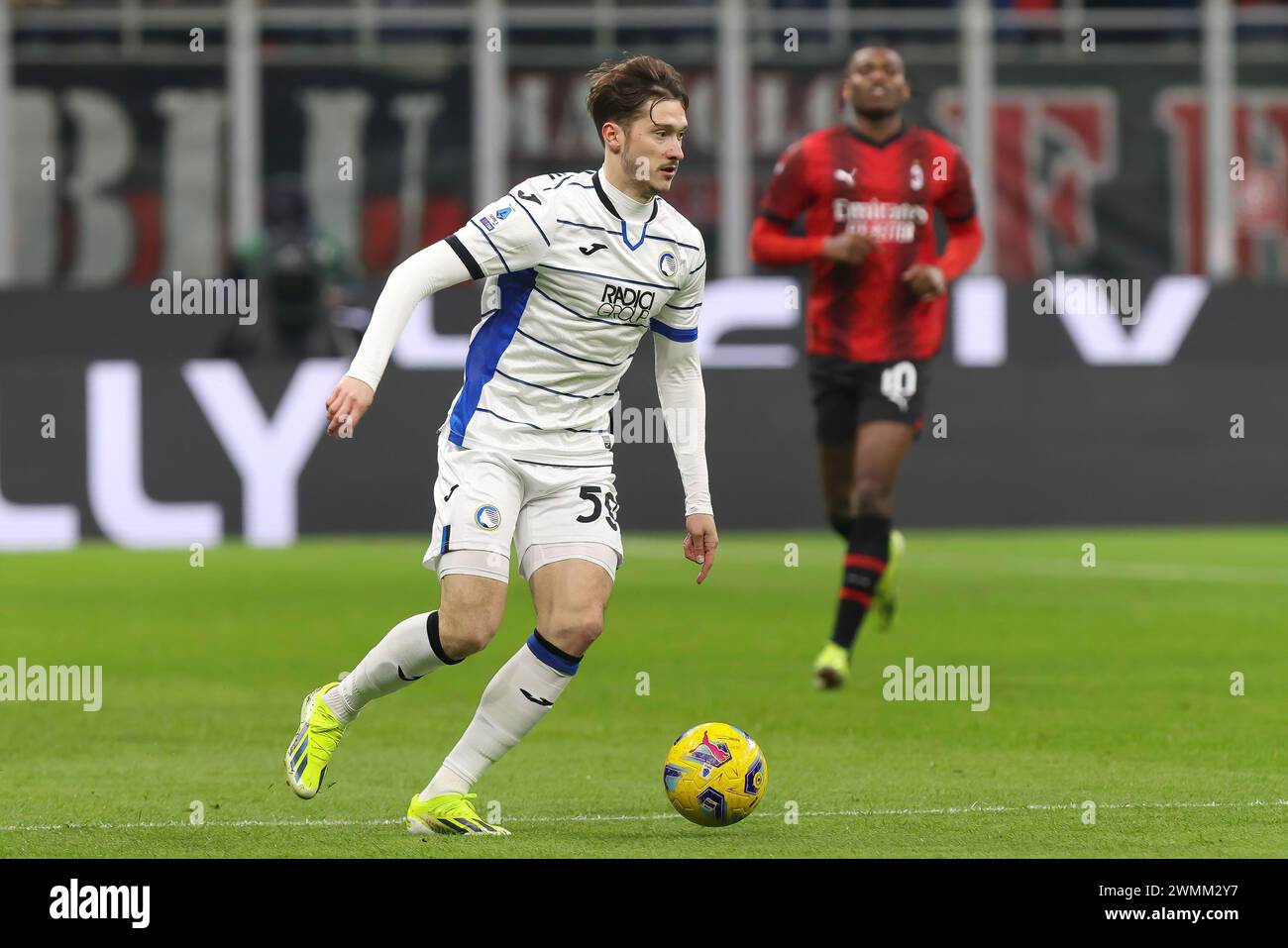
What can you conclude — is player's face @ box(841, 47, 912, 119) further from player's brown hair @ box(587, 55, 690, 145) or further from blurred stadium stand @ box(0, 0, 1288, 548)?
blurred stadium stand @ box(0, 0, 1288, 548)

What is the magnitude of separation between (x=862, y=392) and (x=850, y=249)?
0.68 m

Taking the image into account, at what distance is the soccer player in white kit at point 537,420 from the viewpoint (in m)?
6.62

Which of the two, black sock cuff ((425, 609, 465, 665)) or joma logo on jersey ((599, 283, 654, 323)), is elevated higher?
joma logo on jersey ((599, 283, 654, 323))

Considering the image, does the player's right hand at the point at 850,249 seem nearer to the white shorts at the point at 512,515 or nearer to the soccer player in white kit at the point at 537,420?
the soccer player in white kit at the point at 537,420

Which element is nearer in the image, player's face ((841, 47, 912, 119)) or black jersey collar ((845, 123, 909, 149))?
player's face ((841, 47, 912, 119))

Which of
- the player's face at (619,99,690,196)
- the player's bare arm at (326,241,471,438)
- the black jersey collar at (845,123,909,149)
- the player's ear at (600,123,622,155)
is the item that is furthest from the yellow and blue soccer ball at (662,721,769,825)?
the black jersey collar at (845,123,909,149)

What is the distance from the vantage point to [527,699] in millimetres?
6727

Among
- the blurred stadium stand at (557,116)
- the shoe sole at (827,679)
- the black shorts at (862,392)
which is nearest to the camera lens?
the shoe sole at (827,679)

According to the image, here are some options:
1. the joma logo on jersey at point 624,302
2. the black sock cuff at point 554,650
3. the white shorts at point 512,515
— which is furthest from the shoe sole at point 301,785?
the joma logo on jersey at point 624,302

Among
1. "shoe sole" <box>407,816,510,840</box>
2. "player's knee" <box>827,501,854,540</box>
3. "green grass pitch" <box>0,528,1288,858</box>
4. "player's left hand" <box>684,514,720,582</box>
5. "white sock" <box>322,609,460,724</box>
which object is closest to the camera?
"shoe sole" <box>407,816,510,840</box>

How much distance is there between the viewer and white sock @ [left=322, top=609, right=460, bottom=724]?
6676mm

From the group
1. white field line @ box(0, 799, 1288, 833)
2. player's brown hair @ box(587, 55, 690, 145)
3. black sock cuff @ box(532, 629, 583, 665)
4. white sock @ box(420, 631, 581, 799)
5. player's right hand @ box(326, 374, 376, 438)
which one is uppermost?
player's brown hair @ box(587, 55, 690, 145)

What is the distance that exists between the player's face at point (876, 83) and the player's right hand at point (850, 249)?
678mm

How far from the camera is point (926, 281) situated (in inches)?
404
